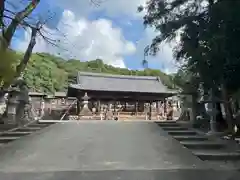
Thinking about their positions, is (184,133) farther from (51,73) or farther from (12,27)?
(51,73)

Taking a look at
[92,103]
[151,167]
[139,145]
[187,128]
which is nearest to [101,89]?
[92,103]

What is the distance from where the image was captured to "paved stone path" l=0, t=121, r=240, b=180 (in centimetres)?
614

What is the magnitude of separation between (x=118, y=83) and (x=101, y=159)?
2468 centimetres

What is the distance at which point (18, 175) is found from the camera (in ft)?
20.1

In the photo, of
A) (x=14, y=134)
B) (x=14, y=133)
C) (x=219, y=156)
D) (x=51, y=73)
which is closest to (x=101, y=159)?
(x=219, y=156)

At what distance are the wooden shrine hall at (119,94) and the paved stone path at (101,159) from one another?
1770cm

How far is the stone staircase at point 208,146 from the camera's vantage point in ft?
24.7

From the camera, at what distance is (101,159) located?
7445 mm

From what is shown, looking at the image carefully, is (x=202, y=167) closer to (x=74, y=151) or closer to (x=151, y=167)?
(x=151, y=167)

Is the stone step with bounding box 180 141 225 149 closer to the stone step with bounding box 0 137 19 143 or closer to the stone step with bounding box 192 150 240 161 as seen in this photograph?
the stone step with bounding box 192 150 240 161

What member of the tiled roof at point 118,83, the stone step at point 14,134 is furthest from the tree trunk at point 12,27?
the tiled roof at point 118,83

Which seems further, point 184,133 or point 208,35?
point 184,133

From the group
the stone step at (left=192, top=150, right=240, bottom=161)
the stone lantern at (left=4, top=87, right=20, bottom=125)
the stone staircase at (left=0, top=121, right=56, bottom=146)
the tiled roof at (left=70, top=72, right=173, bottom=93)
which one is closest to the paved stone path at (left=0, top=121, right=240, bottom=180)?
the stone step at (left=192, top=150, right=240, bottom=161)

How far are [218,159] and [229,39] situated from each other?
2.71 metres
